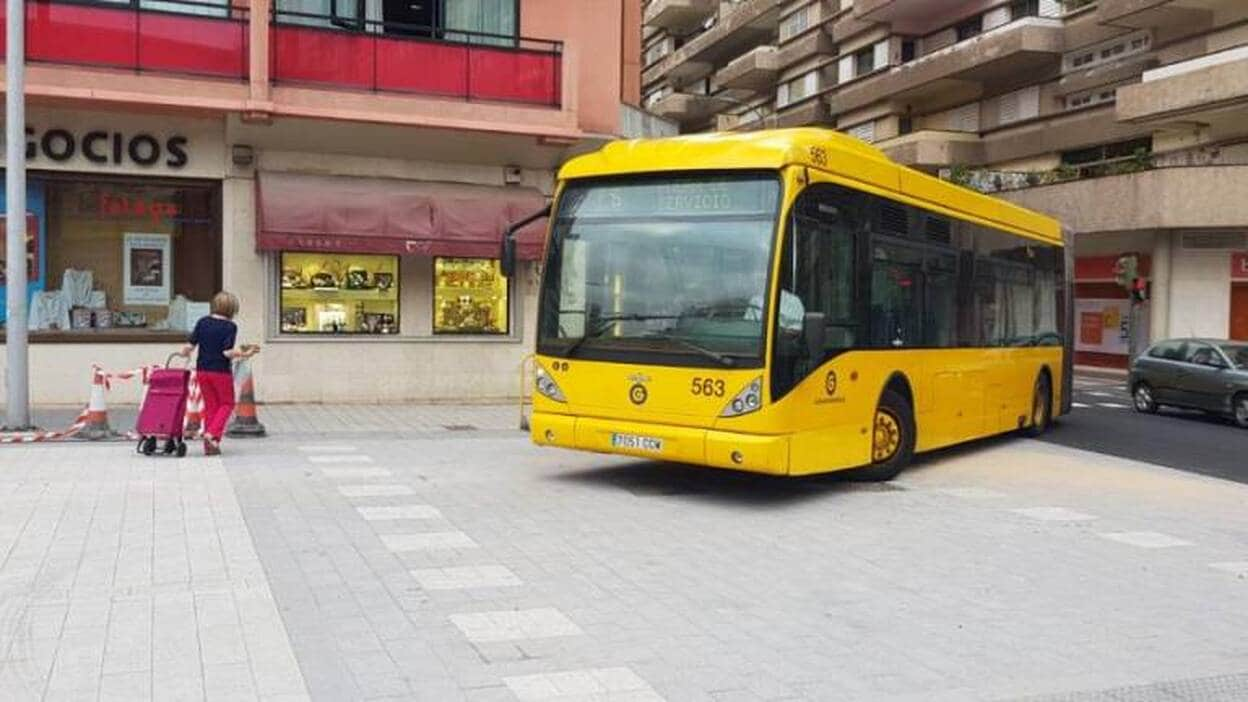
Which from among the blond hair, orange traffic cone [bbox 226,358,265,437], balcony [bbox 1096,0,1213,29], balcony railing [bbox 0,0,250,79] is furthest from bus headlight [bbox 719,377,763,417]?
balcony [bbox 1096,0,1213,29]

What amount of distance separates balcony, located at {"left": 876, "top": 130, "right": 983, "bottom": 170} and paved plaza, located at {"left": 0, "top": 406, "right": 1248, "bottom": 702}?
1303 inches

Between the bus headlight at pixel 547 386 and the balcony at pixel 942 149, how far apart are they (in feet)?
117

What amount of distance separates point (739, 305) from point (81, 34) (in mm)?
11286

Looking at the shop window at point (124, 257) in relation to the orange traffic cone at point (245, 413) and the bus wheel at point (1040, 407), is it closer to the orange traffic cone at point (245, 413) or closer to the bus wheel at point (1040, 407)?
the orange traffic cone at point (245, 413)

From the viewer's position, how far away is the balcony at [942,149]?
42656mm

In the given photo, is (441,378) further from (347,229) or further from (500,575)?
(500,575)

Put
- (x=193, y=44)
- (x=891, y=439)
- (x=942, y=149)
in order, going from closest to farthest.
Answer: (x=891, y=439) < (x=193, y=44) < (x=942, y=149)

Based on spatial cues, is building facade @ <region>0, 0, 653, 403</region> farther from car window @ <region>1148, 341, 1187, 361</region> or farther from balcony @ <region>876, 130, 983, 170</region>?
balcony @ <region>876, 130, 983, 170</region>

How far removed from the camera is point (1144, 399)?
866 inches

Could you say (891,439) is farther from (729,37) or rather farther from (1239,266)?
(729,37)

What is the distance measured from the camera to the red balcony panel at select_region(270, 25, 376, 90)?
16.5 metres

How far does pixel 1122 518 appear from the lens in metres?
9.67

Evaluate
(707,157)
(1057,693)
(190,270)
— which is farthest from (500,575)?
(190,270)

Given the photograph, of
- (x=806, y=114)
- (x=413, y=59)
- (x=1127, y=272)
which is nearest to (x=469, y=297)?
(x=413, y=59)
